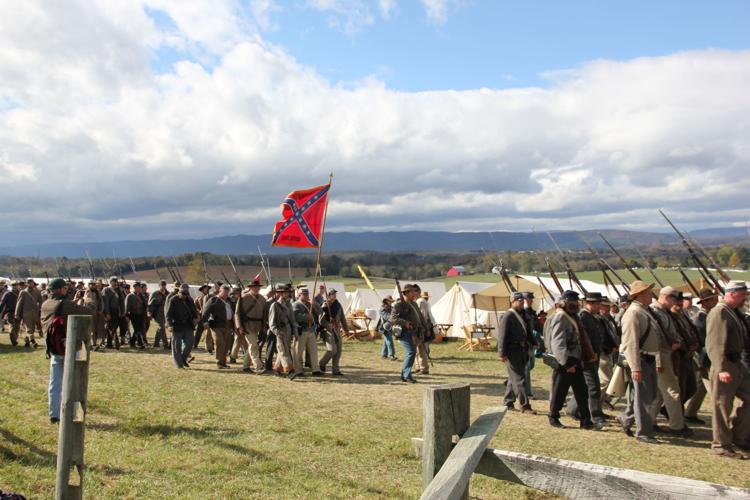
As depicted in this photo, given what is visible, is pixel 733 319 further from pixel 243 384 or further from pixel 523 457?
pixel 243 384

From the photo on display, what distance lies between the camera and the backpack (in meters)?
7.46

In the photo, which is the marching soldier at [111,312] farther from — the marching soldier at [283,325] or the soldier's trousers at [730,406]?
the soldier's trousers at [730,406]

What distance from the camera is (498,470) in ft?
10.5

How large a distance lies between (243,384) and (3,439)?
191 inches

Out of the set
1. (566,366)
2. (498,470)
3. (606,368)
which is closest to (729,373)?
(566,366)

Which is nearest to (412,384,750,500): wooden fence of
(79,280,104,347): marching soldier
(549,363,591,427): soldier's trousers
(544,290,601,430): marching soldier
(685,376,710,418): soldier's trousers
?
(544,290,601,430): marching soldier

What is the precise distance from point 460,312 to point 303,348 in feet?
34.4

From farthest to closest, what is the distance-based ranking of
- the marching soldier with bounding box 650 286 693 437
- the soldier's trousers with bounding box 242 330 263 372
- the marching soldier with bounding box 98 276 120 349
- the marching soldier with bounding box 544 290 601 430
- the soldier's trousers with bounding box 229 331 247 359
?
1. the marching soldier with bounding box 98 276 120 349
2. the soldier's trousers with bounding box 229 331 247 359
3. the soldier's trousers with bounding box 242 330 263 372
4. the marching soldier with bounding box 544 290 601 430
5. the marching soldier with bounding box 650 286 693 437

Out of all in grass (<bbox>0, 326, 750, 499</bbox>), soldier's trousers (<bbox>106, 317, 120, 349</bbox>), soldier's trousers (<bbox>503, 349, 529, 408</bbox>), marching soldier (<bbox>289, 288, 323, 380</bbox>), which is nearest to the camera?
grass (<bbox>0, 326, 750, 499</bbox>)

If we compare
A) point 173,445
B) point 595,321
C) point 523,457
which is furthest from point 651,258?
point 523,457

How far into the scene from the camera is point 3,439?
6781 mm

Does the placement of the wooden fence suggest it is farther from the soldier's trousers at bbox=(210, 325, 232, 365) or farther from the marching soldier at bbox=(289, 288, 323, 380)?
the soldier's trousers at bbox=(210, 325, 232, 365)

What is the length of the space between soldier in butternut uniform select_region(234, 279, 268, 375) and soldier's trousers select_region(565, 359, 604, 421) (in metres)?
6.73

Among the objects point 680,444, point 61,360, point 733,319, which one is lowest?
point 680,444
